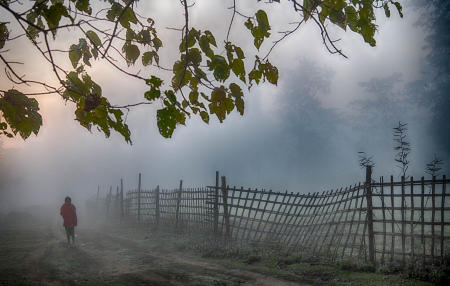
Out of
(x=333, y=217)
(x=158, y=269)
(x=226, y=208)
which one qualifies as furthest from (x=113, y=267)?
(x=333, y=217)

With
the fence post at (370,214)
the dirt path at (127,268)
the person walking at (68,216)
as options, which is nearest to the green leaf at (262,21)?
the dirt path at (127,268)

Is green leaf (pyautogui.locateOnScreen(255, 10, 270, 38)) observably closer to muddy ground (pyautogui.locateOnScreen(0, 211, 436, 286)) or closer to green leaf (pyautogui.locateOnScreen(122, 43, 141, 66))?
green leaf (pyautogui.locateOnScreen(122, 43, 141, 66))

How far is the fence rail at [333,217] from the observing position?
595cm

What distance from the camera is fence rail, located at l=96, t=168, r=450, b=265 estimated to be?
5949 mm

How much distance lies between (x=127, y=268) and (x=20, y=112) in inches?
253

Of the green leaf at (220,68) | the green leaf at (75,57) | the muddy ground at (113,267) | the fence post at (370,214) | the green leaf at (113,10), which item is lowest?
the muddy ground at (113,267)

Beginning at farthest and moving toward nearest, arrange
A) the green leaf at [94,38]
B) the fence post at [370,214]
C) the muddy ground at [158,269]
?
the fence post at [370,214], the muddy ground at [158,269], the green leaf at [94,38]

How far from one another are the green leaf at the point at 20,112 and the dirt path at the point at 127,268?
477 cm

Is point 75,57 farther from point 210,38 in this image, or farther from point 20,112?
point 210,38

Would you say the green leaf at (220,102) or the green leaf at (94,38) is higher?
the green leaf at (94,38)

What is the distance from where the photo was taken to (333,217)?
7.58 metres

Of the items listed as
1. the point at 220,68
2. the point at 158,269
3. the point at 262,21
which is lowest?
the point at 158,269

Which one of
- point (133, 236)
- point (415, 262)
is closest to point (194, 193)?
point (133, 236)

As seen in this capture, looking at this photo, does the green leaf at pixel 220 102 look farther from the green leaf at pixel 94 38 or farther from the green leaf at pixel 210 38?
the green leaf at pixel 94 38
